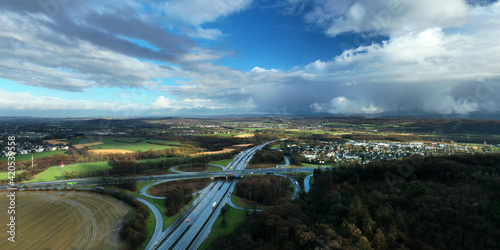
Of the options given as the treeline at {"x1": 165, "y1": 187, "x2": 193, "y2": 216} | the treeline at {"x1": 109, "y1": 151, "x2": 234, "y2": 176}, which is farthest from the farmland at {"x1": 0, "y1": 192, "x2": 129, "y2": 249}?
the treeline at {"x1": 109, "y1": 151, "x2": 234, "y2": 176}

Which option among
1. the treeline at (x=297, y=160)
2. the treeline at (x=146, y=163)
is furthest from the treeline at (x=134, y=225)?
the treeline at (x=297, y=160)

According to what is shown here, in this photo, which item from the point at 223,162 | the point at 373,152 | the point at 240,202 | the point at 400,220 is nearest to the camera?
the point at 400,220

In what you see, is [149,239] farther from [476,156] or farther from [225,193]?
[476,156]

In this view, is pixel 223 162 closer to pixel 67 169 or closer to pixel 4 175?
pixel 67 169

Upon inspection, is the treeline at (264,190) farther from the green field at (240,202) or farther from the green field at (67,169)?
the green field at (67,169)

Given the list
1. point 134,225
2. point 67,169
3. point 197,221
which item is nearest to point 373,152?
point 197,221

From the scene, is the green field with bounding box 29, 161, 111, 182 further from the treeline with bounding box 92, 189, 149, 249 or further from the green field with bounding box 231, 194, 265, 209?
the green field with bounding box 231, 194, 265, 209
